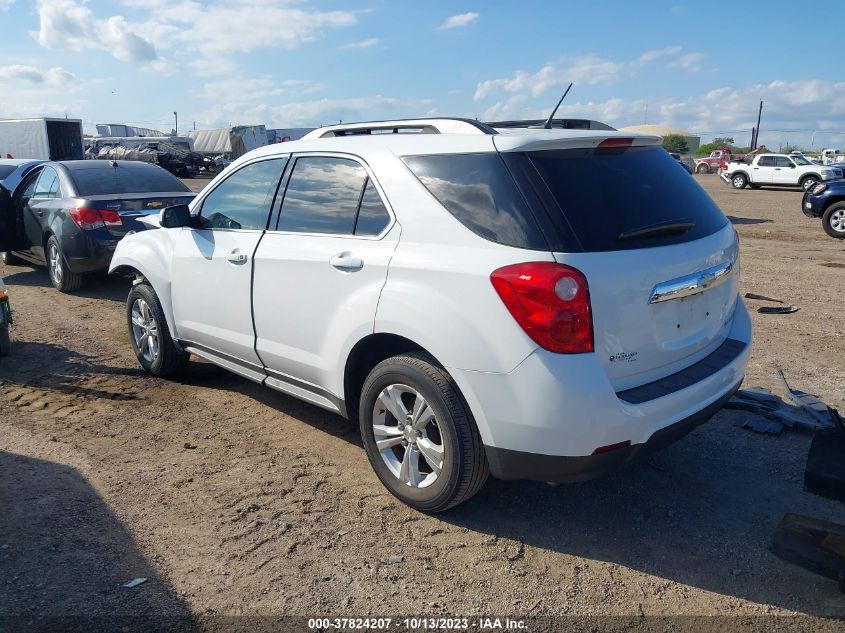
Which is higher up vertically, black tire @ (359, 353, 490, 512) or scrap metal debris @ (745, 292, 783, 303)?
black tire @ (359, 353, 490, 512)

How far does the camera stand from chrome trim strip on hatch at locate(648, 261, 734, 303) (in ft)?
10.1

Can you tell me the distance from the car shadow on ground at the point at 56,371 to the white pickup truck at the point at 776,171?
30876 mm

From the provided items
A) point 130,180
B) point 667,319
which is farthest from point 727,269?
point 130,180

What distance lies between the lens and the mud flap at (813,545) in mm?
2996

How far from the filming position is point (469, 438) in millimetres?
3137

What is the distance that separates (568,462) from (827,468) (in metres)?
1.79

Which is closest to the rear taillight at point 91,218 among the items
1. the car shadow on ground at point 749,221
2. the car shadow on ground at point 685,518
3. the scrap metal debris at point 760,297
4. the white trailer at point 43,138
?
the car shadow on ground at point 685,518

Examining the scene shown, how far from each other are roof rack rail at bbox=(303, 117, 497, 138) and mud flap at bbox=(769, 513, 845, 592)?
7.61 ft

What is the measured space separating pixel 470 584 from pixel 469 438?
2.01 ft

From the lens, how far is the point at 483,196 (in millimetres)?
3143

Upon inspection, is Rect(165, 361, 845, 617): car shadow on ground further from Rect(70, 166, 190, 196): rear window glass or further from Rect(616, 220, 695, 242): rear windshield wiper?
Rect(70, 166, 190, 196): rear window glass

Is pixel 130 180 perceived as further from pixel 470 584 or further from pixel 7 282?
pixel 470 584

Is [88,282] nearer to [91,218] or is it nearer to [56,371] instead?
[91,218]

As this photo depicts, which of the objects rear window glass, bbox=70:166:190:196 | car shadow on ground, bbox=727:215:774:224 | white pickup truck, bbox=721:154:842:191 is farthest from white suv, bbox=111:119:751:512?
white pickup truck, bbox=721:154:842:191
